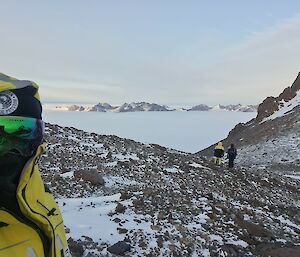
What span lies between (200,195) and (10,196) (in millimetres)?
11042

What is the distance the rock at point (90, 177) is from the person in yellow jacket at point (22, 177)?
10.3 meters

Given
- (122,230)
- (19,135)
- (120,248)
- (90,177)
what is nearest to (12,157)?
(19,135)

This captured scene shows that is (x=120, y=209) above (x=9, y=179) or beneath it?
beneath

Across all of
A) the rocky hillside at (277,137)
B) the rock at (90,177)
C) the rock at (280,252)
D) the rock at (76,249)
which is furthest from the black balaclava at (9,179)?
the rocky hillside at (277,137)

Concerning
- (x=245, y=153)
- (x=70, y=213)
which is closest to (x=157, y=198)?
(x=70, y=213)

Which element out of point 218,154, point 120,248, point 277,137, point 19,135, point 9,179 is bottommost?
point 120,248

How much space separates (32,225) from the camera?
176 cm

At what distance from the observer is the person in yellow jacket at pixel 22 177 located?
5.34 ft

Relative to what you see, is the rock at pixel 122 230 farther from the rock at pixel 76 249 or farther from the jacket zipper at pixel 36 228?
the jacket zipper at pixel 36 228

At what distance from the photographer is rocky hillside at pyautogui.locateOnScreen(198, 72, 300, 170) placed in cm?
3103

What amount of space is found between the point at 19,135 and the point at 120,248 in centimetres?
630

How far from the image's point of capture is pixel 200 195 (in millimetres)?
12328

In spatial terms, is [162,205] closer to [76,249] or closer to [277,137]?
[76,249]

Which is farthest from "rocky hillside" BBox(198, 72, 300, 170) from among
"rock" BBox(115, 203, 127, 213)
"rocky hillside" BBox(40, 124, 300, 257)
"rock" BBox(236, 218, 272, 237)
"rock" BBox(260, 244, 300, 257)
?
"rock" BBox(115, 203, 127, 213)
